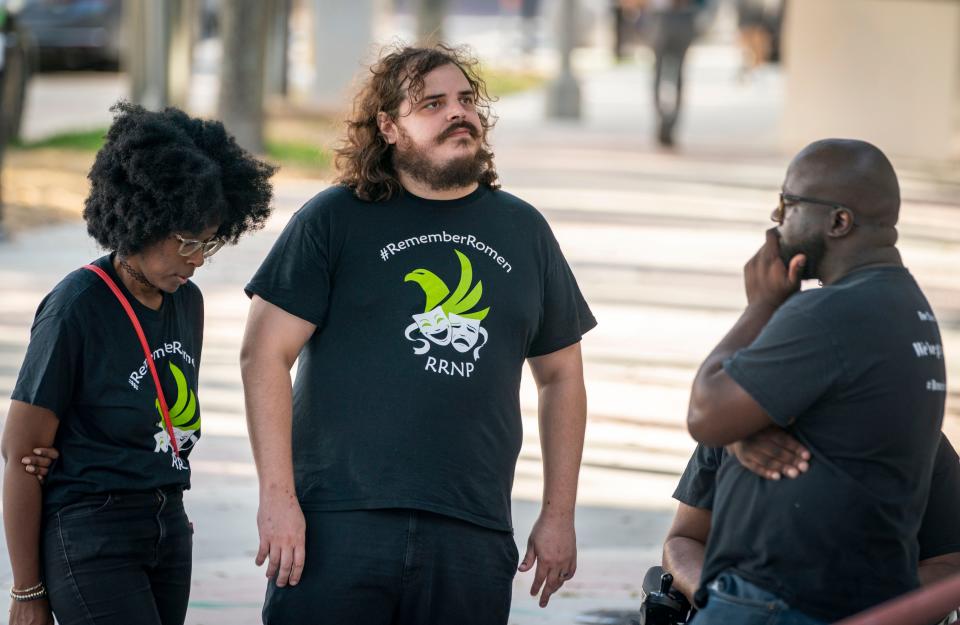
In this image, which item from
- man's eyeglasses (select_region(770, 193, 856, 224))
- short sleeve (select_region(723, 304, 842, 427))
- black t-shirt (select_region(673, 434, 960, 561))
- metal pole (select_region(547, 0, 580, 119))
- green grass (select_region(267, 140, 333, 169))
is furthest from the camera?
metal pole (select_region(547, 0, 580, 119))

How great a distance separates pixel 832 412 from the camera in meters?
2.95

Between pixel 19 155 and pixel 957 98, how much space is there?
11141 mm

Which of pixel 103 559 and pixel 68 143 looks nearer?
pixel 103 559

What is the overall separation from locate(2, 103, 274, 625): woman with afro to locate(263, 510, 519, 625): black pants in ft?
1.09

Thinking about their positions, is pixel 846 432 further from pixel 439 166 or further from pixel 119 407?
pixel 119 407

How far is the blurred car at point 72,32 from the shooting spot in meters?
26.7

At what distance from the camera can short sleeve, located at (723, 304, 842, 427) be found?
2910 millimetres

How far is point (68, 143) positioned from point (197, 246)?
45.2 ft

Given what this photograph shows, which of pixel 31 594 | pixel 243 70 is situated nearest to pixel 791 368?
pixel 31 594

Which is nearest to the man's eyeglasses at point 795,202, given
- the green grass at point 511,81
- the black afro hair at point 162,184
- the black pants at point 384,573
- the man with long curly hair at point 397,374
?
the man with long curly hair at point 397,374

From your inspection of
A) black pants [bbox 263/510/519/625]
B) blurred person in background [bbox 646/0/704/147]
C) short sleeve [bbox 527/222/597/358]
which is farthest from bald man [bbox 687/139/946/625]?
blurred person in background [bbox 646/0/704/147]

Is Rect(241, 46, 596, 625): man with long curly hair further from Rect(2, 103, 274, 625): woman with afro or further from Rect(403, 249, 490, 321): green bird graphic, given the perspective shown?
Rect(2, 103, 274, 625): woman with afro

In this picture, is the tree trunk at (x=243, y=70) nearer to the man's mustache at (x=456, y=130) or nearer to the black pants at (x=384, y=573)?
the man's mustache at (x=456, y=130)

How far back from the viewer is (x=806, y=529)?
2.96 m
